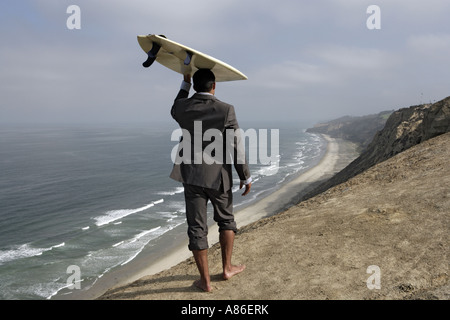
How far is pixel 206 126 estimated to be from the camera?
368 cm

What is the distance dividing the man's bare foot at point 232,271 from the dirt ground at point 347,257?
0.07 meters

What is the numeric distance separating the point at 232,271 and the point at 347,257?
1.81 metres

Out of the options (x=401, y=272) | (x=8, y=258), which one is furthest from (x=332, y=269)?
(x=8, y=258)

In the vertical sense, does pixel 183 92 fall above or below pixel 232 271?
above

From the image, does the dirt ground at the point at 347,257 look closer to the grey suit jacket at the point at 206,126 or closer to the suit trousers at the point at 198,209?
the suit trousers at the point at 198,209

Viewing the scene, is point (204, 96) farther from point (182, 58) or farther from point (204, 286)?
point (204, 286)

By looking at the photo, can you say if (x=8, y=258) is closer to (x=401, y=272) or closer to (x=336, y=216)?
(x=336, y=216)

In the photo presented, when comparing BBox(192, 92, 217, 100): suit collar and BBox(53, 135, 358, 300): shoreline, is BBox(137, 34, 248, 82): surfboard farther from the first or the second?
BBox(53, 135, 358, 300): shoreline

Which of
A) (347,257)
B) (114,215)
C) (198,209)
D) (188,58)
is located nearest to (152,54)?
(188,58)

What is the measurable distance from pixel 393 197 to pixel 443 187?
105 cm

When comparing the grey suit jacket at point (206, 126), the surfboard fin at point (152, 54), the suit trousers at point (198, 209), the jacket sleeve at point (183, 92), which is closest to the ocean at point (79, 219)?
the suit trousers at point (198, 209)

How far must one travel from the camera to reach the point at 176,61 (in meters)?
4.24

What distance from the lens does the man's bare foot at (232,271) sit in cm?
444
